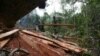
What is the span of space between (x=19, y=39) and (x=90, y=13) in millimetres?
7153

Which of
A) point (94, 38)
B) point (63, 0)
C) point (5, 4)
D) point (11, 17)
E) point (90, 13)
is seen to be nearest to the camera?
point (5, 4)

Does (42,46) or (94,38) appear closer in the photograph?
(42,46)

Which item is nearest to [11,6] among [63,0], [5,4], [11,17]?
[5,4]

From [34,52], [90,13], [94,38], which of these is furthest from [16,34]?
[90,13]

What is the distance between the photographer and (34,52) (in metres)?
4.91

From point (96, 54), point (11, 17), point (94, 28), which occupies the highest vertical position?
point (11, 17)

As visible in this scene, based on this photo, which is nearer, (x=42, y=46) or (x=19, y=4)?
(x=19, y=4)

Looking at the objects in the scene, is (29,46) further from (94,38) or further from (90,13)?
(90,13)

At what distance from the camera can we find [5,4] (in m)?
2.31

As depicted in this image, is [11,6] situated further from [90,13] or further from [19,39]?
[90,13]

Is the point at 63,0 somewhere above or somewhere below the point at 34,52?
above

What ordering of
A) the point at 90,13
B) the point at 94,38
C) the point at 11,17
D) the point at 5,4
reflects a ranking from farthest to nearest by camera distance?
the point at 90,13 → the point at 94,38 → the point at 11,17 → the point at 5,4

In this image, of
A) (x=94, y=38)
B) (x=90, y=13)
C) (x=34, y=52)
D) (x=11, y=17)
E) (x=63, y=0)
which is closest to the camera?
(x=11, y=17)

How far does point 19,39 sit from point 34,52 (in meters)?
0.38
